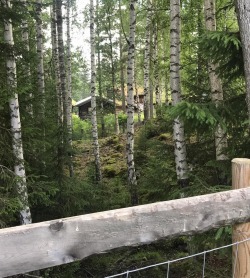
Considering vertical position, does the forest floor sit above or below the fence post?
below

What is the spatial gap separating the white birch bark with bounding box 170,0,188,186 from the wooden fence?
4.81 meters

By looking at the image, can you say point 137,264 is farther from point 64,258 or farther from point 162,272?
point 64,258

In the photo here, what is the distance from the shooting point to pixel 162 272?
7.07m

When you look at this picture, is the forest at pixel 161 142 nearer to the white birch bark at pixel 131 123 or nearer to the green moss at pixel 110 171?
the white birch bark at pixel 131 123

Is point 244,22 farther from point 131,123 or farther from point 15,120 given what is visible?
point 131,123

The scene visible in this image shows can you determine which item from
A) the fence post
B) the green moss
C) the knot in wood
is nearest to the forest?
the fence post

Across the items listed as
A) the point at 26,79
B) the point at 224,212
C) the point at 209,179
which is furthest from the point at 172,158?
the point at 224,212

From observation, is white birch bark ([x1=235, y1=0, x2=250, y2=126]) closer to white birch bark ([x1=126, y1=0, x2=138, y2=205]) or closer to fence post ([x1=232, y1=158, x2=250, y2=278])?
fence post ([x1=232, y1=158, x2=250, y2=278])

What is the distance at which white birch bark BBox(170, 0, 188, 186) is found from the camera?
652cm

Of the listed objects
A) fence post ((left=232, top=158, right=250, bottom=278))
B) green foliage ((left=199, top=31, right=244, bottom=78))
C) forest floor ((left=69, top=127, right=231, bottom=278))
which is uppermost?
green foliage ((left=199, top=31, right=244, bottom=78))

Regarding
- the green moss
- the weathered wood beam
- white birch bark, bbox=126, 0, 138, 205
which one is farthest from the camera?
the green moss

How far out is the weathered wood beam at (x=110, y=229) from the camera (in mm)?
1226

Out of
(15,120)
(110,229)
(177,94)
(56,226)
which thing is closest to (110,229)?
(110,229)

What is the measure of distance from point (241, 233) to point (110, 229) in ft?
2.91
